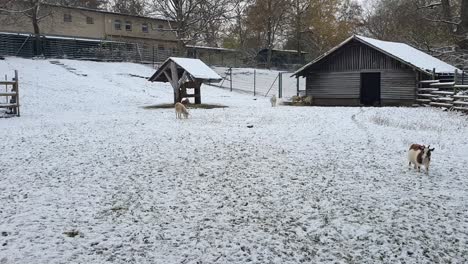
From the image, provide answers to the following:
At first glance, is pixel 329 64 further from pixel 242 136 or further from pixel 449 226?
pixel 449 226

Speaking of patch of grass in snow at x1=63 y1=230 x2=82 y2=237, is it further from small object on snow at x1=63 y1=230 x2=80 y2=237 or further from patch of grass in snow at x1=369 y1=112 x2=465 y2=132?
patch of grass in snow at x1=369 y1=112 x2=465 y2=132

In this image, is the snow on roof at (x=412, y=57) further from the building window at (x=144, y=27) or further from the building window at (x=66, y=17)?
the building window at (x=66, y=17)

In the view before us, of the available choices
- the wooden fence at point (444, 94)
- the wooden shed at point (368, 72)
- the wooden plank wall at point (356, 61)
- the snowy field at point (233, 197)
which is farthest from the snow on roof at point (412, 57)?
the snowy field at point (233, 197)

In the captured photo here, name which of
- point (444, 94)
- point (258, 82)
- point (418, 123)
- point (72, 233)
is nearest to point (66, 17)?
point (258, 82)

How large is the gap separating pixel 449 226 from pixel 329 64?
→ 75.5ft

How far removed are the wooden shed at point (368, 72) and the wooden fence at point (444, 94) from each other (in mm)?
505

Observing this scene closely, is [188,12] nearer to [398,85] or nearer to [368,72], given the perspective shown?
[368,72]

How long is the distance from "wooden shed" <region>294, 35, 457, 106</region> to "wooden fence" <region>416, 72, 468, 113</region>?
50cm

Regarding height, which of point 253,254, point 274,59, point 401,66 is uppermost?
point 274,59

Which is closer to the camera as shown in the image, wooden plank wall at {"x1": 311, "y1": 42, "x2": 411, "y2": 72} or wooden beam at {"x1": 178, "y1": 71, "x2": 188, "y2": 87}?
wooden beam at {"x1": 178, "y1": 71, "x2": 188, "y2": 87}

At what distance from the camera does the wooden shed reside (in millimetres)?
22938

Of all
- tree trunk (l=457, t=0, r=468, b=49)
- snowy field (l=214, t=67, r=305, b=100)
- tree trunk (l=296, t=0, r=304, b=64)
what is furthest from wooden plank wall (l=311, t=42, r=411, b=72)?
tree trunk (l=296, t=0, r=304, b=64)

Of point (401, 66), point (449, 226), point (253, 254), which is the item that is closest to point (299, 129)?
point (449, 226)

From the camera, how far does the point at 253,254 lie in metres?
4.18
